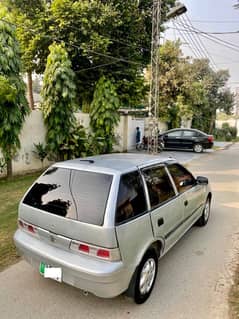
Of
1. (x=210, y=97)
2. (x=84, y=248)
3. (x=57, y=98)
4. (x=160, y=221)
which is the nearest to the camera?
(x=84, y=248)

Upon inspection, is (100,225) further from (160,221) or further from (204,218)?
(204,218)

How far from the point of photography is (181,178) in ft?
12.9

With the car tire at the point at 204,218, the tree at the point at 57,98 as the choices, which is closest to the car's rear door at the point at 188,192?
the car tire at the point at 204,218

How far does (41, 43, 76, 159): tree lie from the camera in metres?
8.49

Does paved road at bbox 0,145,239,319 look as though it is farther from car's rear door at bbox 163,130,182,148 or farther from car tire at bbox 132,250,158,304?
car's rear door at bbox 163,130,182,148

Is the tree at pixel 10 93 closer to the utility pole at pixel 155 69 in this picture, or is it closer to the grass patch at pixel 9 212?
the grass patch at pixel 9 212

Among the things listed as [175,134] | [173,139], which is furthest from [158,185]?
[175,134]

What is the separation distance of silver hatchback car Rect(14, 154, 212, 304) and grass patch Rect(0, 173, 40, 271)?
82 centimetres

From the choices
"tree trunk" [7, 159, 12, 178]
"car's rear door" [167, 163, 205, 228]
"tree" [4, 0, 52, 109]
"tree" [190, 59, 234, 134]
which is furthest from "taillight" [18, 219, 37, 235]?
"tree" [190, 59, 234, 134]

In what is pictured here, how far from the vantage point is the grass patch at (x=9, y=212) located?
143 inches

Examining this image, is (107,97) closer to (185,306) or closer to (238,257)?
(238,257)

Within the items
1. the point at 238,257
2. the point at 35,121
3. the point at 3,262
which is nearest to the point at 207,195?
the point at 238,257

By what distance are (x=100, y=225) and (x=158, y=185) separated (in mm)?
1112

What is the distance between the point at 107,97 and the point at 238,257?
871 cm
